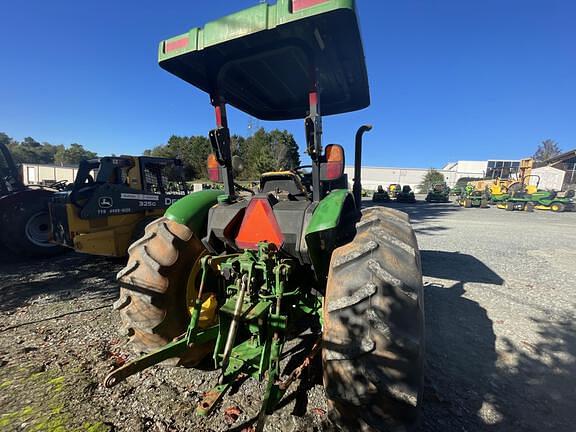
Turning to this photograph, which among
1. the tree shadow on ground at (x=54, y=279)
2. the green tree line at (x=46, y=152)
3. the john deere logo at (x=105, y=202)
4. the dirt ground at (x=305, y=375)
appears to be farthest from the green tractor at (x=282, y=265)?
the green tree line at (x=46, y=152)

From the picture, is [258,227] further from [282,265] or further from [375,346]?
[375,346]

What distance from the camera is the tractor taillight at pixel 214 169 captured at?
109 inches

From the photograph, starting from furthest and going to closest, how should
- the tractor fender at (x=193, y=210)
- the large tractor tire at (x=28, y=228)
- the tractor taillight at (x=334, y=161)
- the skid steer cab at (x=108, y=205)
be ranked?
1. the large tractor tire at (x=28, y=228)
2. the skid steer cab at (x=108, y=205)
3. the tractor fender at (x=193, y=210)
4. the tractor taillight at (x=334, y=161)

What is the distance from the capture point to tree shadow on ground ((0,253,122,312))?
412 centimetres

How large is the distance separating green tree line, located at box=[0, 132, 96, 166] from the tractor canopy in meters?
73.7

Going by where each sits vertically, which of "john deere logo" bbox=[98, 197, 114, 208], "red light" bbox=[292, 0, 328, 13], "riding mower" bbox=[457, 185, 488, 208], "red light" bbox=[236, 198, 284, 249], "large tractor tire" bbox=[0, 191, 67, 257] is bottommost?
"riding mower" bbox=[457, 185, 488, 208]

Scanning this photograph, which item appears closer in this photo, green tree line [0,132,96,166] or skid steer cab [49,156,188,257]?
skid steer cab [49,156,188,257]

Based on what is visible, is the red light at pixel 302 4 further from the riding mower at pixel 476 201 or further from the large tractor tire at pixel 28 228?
the riding mower at pixel 476 201

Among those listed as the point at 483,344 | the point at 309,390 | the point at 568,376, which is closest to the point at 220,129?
the point at 309,390

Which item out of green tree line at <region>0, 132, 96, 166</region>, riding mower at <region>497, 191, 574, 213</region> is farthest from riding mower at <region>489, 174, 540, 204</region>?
green tree line at <region>0, 132, 96, 166</region>

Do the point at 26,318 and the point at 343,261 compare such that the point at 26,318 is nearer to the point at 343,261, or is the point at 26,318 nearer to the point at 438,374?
the point at 343,261

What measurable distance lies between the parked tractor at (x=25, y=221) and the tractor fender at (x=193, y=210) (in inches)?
222

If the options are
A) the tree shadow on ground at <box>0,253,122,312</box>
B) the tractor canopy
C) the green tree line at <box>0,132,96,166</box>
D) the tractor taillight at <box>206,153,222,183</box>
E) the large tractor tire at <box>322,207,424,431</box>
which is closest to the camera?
the large tractor tire at <box>322,207,424,431</box>

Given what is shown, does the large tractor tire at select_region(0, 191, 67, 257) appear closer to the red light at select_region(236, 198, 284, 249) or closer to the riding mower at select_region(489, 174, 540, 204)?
the red light at select_region(236, 198, 284, 249)
